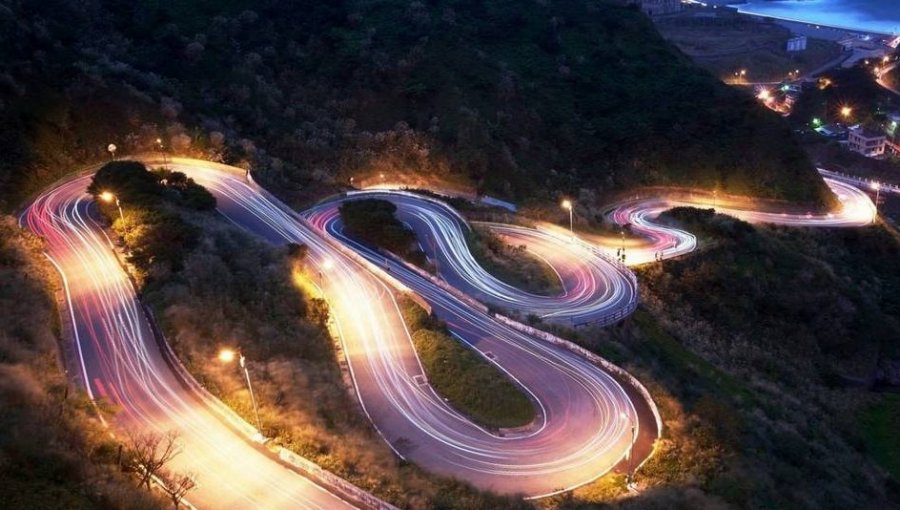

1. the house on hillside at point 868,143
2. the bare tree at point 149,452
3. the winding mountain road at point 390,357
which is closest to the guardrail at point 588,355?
the winding mountain road at point 390,357

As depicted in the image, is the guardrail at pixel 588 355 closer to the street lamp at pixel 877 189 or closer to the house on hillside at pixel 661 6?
the street lamp at pixel 877 189

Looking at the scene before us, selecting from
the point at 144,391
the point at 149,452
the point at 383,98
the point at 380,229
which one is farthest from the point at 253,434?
the point at 383,98

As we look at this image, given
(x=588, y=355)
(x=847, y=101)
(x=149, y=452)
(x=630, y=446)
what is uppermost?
(x=847, y=101)

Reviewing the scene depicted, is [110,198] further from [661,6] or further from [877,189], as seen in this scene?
[661,6]

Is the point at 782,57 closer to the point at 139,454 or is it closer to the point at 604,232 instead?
the point at 604,232

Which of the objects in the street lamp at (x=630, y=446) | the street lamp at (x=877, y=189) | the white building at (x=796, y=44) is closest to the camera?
the street lamp at (x=630, y=446)

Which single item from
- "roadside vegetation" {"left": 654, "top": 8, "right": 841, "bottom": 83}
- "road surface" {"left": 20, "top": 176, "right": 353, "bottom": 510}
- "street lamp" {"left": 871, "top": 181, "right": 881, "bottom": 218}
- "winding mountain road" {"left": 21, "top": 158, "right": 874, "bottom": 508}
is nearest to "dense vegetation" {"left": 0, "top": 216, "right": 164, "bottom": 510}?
"road surface" {"left": 20, "top": 176, "right": 353, "bottom": 510}
